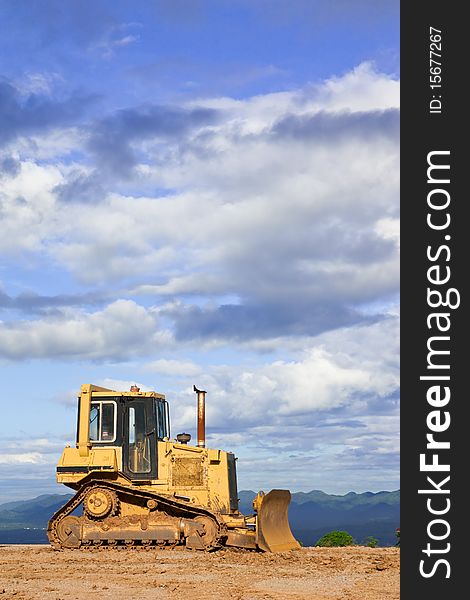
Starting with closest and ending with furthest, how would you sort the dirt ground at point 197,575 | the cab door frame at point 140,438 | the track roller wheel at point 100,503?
the dirt ground at point 197,575
the track roller wheel at point 100,503
the cab door frame at point 140,438

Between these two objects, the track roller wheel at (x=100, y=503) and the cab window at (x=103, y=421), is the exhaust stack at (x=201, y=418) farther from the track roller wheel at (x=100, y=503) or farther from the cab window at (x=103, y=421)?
the track roller wheel at (x=100, y=503)

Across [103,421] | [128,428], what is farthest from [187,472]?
[103,421]

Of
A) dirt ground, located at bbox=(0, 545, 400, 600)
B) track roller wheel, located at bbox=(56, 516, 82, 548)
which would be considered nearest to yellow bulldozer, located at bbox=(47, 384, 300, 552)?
track roller wheel, located at bbox=(56, 516, 82, 548)

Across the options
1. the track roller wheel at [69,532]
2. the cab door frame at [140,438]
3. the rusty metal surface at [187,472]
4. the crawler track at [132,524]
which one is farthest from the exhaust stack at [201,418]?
the track roller wheel at [69,532]

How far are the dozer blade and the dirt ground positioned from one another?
0.45m

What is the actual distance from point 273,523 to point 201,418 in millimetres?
3555

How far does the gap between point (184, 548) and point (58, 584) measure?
21.9 feet

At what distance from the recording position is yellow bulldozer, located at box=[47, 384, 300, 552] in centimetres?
2389

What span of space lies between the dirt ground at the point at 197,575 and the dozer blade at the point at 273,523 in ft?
1.48

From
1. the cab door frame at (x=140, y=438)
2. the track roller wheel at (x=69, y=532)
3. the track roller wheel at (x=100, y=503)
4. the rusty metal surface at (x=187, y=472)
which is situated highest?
the cab door frame at (x=140, y=438)

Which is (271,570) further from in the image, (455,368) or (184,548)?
(455,368)

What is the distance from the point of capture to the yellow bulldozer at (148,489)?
78.4ft

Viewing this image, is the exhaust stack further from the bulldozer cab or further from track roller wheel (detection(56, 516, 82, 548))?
track roller wheel (detection(56, 516, 82, 548))

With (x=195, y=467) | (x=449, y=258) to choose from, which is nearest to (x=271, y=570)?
(x=195, y=467)
